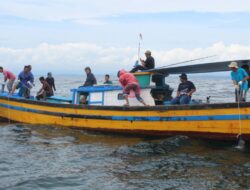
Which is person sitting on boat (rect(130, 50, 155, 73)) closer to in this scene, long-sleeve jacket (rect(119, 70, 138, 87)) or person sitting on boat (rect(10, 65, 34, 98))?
long-sleeve jacket (rect(119, 70, 138, 87))

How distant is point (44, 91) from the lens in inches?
795

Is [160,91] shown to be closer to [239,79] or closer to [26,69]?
[239,79]

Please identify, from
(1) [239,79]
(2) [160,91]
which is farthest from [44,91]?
(1) [239,79]

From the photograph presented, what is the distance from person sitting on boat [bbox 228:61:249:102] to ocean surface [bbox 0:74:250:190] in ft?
5.65

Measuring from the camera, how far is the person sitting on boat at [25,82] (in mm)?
20172

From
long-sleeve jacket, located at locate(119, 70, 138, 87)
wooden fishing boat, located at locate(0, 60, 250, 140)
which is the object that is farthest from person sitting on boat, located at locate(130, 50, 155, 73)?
long-sleeve jacket, located at locate(119, 70, 138, 87)

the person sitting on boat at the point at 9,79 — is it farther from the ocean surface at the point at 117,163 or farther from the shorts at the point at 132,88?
the shorts at the point at 132,88

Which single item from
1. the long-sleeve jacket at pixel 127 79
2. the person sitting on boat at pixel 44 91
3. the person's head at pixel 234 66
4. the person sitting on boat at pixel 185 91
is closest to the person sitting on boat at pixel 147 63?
the long-sleeve jacket at pixel 127 79

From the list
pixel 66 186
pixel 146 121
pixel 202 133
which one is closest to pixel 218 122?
pixel 202 133

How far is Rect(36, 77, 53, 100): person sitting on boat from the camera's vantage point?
792 inches

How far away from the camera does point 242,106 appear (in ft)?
42.1

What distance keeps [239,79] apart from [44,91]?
995cm

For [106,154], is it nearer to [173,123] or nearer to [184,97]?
Result: [173,123]

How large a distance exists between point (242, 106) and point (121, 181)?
15.4 ft
